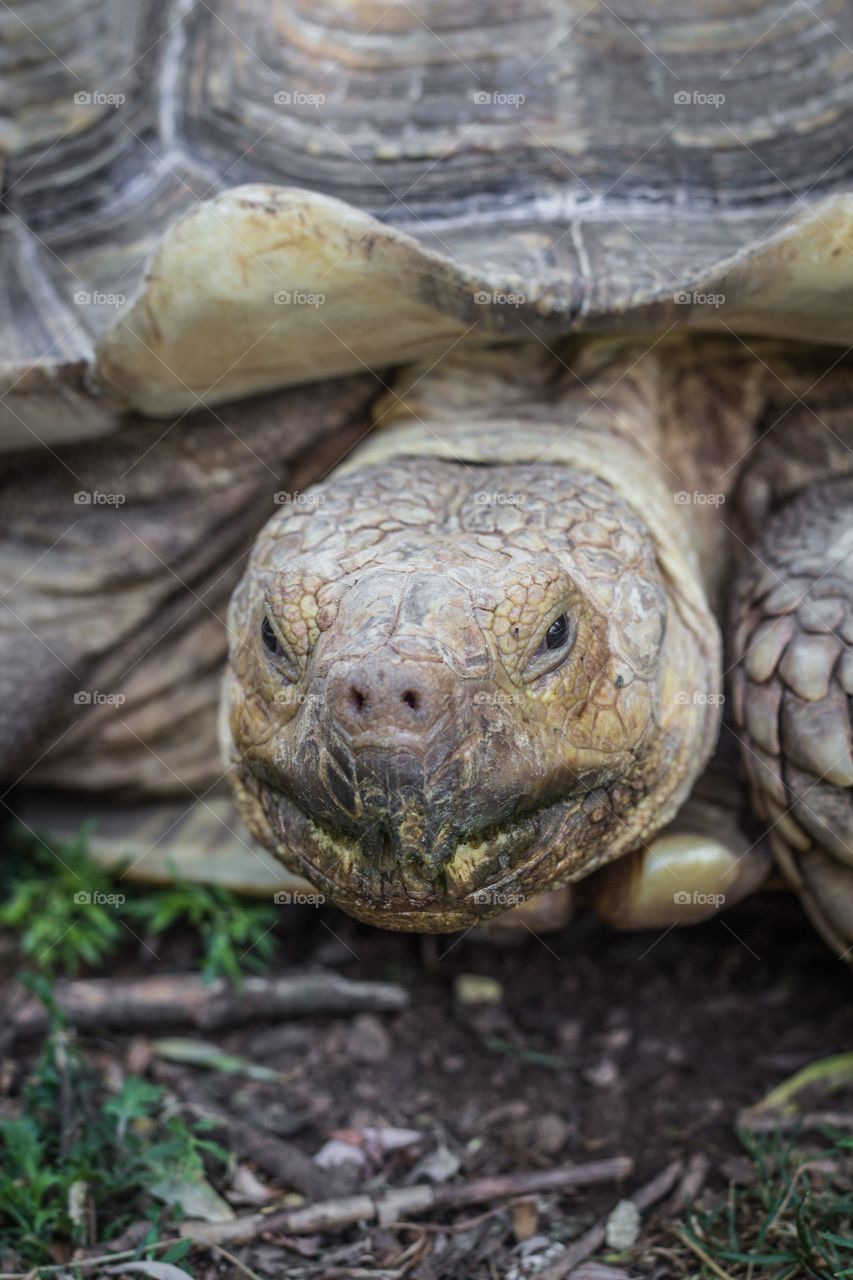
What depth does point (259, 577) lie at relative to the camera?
2.13 m

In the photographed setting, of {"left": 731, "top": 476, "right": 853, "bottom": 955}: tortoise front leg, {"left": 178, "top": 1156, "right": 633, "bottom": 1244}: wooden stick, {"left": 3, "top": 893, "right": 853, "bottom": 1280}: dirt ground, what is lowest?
{"left": 3, "top": 893, "right": 853, "bottom": 1280}: dirt ground

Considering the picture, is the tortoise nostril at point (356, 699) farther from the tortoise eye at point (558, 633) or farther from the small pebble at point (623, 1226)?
the small pebble at point (623, 1226)

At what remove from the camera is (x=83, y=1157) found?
214cm

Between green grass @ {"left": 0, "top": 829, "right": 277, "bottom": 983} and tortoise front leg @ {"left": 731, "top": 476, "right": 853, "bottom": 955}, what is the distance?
1.18 m

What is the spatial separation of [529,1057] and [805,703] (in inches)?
38.1

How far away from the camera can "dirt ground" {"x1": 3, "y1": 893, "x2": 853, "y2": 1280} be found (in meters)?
2.18

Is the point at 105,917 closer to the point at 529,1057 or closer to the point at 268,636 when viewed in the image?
the point at 529,1057

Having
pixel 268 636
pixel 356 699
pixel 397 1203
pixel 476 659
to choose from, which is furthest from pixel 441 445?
pixel 397 1203

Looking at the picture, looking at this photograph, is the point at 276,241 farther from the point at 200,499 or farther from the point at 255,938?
the point at 255,938

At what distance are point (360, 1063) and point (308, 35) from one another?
2.19 metres

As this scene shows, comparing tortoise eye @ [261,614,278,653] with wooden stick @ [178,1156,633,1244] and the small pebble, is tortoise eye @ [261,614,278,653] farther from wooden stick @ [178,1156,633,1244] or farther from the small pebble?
the small pebble

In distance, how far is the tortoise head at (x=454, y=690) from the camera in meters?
1.71

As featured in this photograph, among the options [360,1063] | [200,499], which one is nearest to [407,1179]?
[360,1063]

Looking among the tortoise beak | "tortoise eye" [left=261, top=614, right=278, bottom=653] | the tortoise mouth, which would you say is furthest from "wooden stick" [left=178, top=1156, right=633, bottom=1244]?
"tortoise eye" [left=261, top=614, right=278, bottom=653]
